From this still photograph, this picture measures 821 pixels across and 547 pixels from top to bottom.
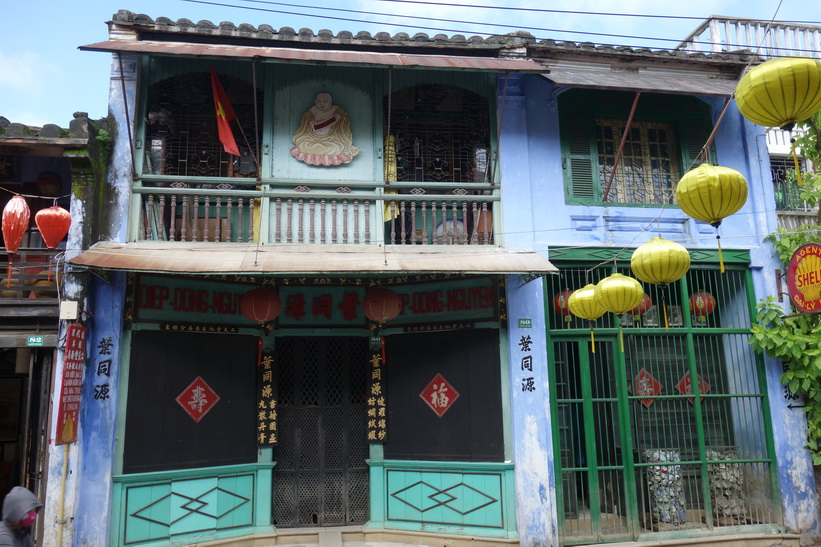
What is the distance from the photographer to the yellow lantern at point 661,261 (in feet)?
24.6

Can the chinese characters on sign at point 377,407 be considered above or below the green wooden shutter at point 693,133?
below

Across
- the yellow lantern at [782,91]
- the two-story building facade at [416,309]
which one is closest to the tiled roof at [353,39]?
the two-story building facade at [416,309]

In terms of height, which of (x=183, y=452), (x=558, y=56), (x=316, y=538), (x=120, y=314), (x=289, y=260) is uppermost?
(x=558, y=56)

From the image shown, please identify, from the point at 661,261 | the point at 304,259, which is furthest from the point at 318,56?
the point at 661,261

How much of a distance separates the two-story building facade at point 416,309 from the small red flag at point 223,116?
0.07m

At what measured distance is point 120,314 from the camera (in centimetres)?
874

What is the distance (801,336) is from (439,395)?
5.88 m

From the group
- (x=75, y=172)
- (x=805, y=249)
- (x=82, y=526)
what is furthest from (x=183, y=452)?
(x=805, y=249)

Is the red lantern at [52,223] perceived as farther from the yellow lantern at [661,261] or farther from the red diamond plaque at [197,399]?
the yellow lantern at [661,261]

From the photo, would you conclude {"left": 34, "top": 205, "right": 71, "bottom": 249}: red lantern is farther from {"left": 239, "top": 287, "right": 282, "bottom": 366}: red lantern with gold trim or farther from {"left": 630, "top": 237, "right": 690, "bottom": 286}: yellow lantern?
{"left": 630, "top": 237, "right": 690, "bottom": 286}: yellow lantern

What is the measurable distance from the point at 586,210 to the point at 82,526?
28.7ft

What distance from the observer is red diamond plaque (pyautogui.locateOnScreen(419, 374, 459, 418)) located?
9.62 meters

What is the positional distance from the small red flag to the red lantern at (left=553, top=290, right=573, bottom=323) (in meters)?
5.44

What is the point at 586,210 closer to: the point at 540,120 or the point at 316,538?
the point at 540,120
